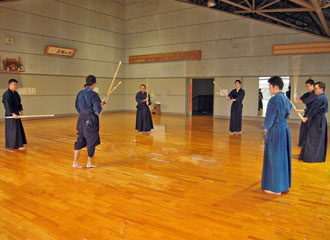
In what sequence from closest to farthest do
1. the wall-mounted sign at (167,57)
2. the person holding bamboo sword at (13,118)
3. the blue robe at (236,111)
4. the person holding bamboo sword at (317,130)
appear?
the person holding bamboo sword at (317,130)
the person holding bamboo sword at (13,118)
the blue robe at (236,111)
the wall-mounted sign at (167,57)

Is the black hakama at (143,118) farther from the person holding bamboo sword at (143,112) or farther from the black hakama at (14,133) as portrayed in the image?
the black hakama at (14,133)

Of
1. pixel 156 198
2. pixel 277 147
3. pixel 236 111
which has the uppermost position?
pixel 236 111

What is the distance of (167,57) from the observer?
49.9 ft

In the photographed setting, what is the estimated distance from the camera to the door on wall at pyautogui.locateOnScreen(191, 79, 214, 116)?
18562 millimetres

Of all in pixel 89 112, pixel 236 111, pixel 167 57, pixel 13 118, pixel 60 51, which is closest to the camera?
pixel 89 112

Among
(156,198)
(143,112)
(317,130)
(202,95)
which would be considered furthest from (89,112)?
(202,95)

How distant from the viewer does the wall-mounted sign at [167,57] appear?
14249mm

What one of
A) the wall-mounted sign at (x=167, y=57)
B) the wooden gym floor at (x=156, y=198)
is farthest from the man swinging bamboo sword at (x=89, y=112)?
the wall-mounted sign at (x=167, y=57)

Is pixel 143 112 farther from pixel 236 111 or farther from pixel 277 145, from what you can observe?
pixel 277 145

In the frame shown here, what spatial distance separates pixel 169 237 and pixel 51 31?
12.9m

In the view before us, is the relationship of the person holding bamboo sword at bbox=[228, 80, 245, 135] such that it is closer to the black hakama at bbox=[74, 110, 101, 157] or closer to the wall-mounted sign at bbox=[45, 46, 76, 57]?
the black hakama at bbox=[74, 110, 101, 157]

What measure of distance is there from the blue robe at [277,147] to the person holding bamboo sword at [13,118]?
17.7ft

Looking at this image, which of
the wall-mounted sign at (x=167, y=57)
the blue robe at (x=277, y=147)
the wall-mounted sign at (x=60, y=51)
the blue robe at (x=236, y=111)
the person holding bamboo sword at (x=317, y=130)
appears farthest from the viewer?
the wall-mounted sign at (x=167, y=57)

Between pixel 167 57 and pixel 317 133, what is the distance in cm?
1077
